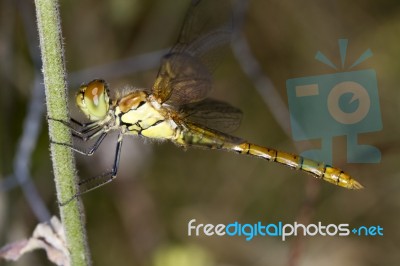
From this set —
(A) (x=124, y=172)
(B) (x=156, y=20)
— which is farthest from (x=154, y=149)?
(B) (x=156, y=20)

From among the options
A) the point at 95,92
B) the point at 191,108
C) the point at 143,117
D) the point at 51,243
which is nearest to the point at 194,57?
the point at 191,108

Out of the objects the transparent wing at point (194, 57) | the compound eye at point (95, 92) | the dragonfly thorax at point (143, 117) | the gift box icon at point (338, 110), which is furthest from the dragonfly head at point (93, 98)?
the gift box icon at point (338, 110)

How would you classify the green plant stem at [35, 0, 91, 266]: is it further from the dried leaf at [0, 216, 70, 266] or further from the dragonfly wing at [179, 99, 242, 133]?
the dragonfly wing at [179, 99, 242, 133]

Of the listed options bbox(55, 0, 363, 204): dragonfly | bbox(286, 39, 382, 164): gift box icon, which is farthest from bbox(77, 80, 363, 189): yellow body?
bbox(286, 39, 382, 164): gift box icon

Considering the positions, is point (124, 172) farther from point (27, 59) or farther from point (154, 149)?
point (27, 59)

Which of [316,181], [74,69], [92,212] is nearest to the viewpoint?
[316,181]

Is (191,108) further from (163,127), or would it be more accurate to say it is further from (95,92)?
(95,92)
